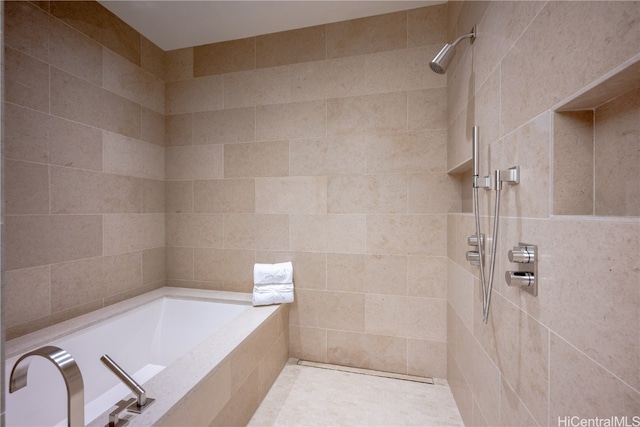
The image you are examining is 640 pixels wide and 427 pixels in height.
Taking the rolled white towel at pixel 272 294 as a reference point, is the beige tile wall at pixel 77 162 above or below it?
above

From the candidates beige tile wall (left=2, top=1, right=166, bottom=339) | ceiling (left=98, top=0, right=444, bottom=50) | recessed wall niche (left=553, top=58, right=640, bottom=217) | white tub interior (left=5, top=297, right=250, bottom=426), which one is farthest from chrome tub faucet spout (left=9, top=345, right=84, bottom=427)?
ceiling (left=98, top=0, right=444, bottom=50)

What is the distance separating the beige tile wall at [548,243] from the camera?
0.50 m

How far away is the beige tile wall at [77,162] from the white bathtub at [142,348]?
0.20m

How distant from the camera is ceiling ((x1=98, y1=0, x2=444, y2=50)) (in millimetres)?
1815

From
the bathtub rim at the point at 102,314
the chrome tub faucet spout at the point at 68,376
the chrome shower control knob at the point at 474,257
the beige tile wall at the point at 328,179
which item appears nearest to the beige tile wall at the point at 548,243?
the chrome shower control knob at the point at 474,257

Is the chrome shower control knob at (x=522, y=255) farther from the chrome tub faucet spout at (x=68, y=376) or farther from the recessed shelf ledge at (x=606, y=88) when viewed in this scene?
the chrome tub faucet spout at (x=68, y=376)

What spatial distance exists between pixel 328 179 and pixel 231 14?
140 cm

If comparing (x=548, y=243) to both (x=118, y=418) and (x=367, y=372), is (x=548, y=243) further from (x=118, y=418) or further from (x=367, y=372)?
(x=367, y=372)

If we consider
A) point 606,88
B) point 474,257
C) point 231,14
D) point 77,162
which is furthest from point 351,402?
point 231,14

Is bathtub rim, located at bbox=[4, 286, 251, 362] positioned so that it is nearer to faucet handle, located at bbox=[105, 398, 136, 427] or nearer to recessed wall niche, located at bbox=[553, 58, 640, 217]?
faucet handle, located at bbox=[105, 398, 136, 427]

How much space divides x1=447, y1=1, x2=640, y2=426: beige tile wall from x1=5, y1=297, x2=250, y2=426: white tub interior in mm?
1616

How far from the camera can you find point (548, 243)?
719mm

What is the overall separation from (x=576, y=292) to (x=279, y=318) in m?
1.70

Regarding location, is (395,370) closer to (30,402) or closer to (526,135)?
(526,135)
